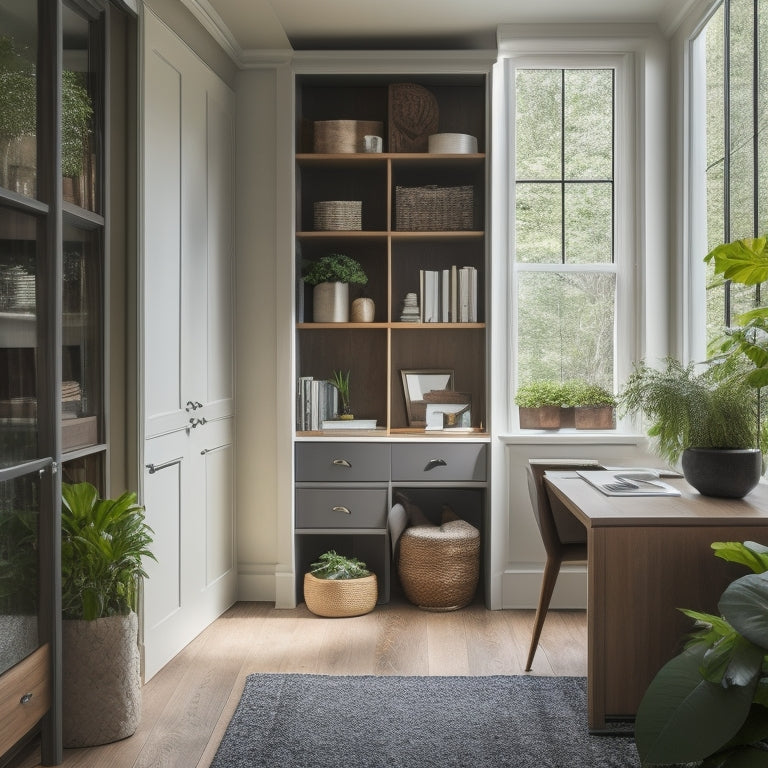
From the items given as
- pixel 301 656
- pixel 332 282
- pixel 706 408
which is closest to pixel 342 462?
pixel 332 282

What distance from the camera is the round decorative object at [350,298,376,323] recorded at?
165 inches

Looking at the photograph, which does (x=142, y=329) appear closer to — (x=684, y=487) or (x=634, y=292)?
(x=684, y=487)

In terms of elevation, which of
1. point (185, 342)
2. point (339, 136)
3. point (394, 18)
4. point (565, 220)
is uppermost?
point (394, 18)

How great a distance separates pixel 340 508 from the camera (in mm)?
4082

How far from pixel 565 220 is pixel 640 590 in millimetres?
2153

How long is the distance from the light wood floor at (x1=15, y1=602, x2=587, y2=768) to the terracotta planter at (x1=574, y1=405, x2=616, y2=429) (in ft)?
2.98

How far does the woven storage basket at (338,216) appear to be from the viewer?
4172 millimetres

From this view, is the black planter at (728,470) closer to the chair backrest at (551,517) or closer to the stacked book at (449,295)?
the chair backrest at (551,517)

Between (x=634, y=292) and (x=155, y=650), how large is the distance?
2715 mm

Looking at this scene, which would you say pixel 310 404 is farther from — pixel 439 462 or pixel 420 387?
pixel 439 462

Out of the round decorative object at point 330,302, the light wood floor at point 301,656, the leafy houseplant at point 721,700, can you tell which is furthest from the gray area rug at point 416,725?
the round decorative object at point 330,302

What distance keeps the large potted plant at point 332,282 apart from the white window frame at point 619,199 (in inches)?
31.0

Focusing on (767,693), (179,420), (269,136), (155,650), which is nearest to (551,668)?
(767,693)

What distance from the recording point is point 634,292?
4059mm
